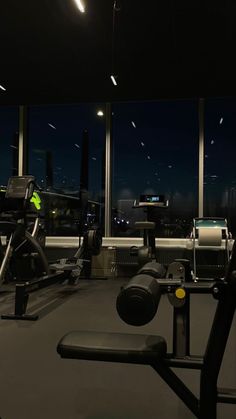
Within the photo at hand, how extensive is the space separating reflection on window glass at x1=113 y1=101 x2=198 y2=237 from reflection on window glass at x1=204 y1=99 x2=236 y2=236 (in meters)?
0.25

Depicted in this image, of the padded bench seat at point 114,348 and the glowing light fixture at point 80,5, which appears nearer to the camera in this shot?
the padded bench seat at point 114,348

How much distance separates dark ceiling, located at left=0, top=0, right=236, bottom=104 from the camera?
398 centimetres

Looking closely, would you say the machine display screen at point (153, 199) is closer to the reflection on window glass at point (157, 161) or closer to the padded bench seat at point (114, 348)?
the reflection on window glass at point (157, 161)

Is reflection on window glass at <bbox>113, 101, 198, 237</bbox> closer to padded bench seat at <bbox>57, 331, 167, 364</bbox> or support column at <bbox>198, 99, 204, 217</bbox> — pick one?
support column at <bbox>198, 99, 204, 217</bbox>

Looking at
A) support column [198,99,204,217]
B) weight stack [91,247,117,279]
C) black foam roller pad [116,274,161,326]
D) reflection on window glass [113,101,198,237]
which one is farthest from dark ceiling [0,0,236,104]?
black foam roller pad [116,274,161,326]

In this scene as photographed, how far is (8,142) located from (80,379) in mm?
6106

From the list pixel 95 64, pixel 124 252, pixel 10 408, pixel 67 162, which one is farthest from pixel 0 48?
pixel 10 408

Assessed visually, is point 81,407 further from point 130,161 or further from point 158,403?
point 130,161

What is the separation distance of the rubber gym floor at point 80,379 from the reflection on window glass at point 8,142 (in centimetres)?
432

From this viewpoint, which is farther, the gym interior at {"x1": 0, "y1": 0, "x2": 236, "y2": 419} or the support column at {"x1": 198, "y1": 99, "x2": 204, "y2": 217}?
the support column at {"x1": 198, "y1": 99, "x2": 204, "y2": 217}

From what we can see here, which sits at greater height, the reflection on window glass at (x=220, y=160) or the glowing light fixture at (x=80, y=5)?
the glowing light fixture at (x=80, y=5)

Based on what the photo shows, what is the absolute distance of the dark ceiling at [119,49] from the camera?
398 cm

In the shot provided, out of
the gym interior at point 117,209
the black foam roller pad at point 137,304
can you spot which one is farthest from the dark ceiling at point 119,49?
the black foam roller pad at point 137,304

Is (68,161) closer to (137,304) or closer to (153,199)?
(153,199)
